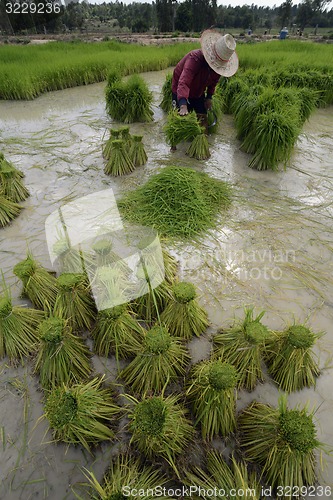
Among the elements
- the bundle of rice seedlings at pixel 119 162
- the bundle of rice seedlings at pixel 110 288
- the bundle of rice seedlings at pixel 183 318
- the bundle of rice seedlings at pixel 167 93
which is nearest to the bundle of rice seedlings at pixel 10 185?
the bundle of rice seedlings at pixel 119 162

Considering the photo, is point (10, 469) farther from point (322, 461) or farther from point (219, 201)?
point (219, 201)

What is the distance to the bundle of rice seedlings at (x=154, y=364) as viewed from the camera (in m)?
1.53

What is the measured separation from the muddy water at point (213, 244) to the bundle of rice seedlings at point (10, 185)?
0.12 m

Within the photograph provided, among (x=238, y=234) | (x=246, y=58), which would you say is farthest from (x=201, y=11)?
(x=238, y=234)

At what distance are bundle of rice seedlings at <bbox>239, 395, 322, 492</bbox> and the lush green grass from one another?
21.6 feet

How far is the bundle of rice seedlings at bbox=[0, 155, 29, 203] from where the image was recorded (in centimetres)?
313

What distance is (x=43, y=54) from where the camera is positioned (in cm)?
805

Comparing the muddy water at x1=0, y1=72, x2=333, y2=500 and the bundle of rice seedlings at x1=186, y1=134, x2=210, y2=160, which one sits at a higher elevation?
the bundle of rice seedlings at x1=186, y1=134, x2=210, y2=160

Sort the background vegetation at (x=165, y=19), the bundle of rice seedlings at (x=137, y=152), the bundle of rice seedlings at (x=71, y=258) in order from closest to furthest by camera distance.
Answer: the bundle of rice seedlings at (x=71, y=258) < the bundle of rice seedlings at (x=137, y=152) < the background vegetation at (x=165, y=19)

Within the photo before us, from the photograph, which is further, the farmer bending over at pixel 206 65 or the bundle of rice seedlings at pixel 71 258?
the farmer bending over at pixel 206 65

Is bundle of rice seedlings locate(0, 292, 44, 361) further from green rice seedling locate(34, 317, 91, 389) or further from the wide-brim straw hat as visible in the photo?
the wide-brim straw hat

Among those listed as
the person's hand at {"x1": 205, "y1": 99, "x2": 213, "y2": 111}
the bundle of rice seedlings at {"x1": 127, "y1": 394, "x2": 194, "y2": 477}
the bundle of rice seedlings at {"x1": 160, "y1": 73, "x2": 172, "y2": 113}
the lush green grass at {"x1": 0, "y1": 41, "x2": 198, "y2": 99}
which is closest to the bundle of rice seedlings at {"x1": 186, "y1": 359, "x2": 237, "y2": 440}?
the bundle of rice seedlings at {"x1": 127, "y1": 394, "x2": 194, "y2": 477}

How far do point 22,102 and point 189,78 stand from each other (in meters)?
4.36

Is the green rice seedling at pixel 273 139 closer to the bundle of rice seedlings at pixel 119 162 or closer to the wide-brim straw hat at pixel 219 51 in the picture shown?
the wide-brim straw hat at pixel 219 51
